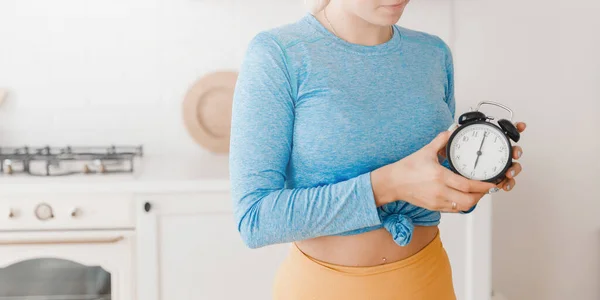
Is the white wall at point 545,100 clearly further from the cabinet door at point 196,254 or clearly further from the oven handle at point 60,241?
the oven handle at point 60,241

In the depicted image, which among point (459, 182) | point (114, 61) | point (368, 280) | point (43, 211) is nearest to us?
point (459, 182)

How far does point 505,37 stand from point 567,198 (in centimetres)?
65

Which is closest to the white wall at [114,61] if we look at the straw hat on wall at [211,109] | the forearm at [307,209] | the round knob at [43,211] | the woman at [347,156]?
the straw hat on wall at [211,109]

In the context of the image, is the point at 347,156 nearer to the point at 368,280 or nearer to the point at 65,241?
the point at 368,280

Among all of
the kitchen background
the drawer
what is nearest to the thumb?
the drawer

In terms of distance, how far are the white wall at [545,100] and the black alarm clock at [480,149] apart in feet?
4.93

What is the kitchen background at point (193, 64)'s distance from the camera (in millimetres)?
2252

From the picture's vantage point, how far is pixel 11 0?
7.31 feet

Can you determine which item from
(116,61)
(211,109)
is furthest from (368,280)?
(116,61)

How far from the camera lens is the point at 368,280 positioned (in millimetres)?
896

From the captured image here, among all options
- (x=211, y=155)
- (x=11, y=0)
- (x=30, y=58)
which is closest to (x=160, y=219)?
(x=211, y=155)

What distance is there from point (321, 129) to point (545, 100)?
1.71m

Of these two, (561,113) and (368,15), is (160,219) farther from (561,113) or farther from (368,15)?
(561,113)

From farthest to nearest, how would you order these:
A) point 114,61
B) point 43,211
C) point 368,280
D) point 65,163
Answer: point 114,61
point 65,163
point 43,211
point 368,280
